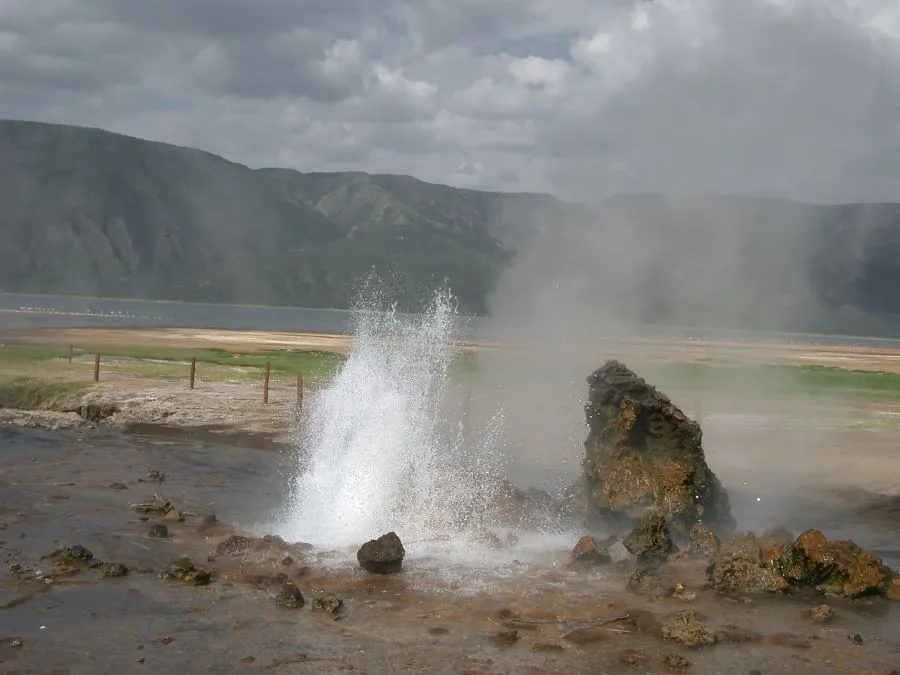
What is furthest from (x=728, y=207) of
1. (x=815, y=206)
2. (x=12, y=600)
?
(x=12, y=600)

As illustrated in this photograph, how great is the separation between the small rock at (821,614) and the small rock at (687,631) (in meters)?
1.58

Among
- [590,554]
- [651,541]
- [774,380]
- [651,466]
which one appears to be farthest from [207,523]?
[774,380]

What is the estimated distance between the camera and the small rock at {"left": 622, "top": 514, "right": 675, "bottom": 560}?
40.0ft

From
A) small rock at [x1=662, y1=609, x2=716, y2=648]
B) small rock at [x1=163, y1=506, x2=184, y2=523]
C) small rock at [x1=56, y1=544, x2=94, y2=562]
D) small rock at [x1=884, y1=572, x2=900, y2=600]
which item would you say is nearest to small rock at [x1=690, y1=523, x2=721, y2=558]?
Result: small rock at [x1=884, y1=572, x2=900, y2=600]

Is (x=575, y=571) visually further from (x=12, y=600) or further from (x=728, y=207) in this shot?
(x=728, y=207)

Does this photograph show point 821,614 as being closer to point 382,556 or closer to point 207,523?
point 382,556

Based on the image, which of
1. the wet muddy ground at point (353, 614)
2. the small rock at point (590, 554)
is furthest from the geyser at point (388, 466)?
the small rock at point (590, 554)

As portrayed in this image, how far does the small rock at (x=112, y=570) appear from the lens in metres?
11.0

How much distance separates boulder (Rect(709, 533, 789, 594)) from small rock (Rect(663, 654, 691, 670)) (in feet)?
8.27

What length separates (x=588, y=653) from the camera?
9.02 metres

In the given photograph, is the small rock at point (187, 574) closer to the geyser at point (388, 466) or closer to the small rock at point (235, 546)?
the small rock at point (235, 546)

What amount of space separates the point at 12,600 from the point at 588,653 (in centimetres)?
630

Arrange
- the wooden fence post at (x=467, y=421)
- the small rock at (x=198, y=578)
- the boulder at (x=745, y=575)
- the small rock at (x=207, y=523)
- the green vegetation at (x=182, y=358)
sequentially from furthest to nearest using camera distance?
the green vegetation at (x=182, y=358)
the wooden fence post at (x=467, y=421)
the small rock at (x=207, y=523)
the boulder at (x=745, y=575)
the small rock at (x=198, y=578)

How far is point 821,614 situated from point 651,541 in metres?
2.47
